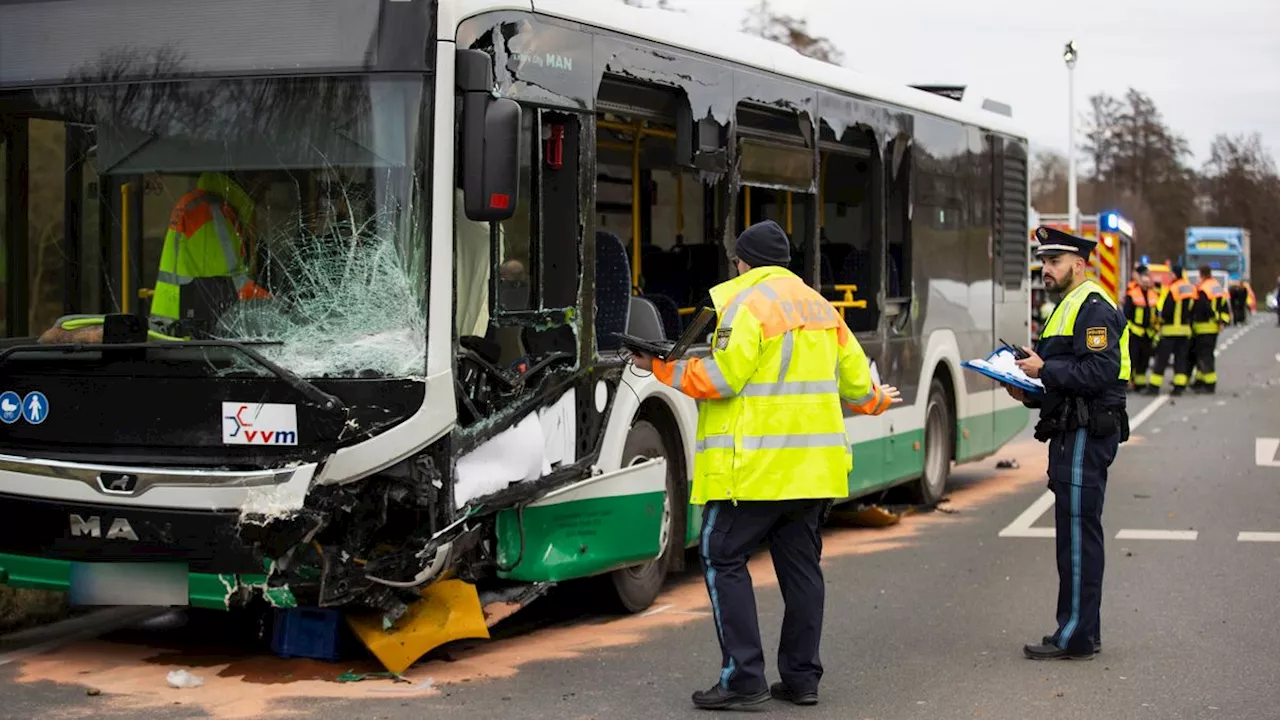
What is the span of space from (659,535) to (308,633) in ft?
6.03

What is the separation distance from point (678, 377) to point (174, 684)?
89.2 inches

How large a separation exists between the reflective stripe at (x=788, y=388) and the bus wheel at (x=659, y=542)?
1991mm

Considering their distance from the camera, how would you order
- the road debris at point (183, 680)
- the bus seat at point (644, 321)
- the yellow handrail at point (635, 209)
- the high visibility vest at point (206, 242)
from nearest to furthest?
the road debris at point (183, 680)
the high visibility vest at point (206, 242)
the bus seat at point (644, 321)
the yellow handrail at point (635, 209)

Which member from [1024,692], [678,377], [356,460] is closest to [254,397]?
[356,460]

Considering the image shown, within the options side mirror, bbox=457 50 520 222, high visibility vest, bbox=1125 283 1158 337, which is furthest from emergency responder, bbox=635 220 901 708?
high visibility vest, bbox=1125 283 1158 337

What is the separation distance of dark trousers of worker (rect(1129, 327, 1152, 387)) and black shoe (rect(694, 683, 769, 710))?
70.3 feet

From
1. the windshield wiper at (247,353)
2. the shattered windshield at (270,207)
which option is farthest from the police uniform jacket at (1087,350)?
the windshield wiper at (247,353)

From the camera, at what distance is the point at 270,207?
731 centimetres

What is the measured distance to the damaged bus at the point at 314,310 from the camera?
23.4 ft

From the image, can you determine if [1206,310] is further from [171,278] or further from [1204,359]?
[171,278]

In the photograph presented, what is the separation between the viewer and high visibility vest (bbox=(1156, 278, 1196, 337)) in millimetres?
27047

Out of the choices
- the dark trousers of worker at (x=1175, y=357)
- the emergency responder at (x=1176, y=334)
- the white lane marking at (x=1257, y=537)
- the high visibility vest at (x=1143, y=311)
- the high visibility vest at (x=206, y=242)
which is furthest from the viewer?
the high visibility vest at (x=1143, y=311)

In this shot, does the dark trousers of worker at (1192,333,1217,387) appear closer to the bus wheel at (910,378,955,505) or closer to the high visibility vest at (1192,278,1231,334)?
the high visibility vest at (1192,278,1231,334)

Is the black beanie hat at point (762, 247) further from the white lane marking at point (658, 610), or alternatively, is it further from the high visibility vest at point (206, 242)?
the white lane marking at point (658, 610)
